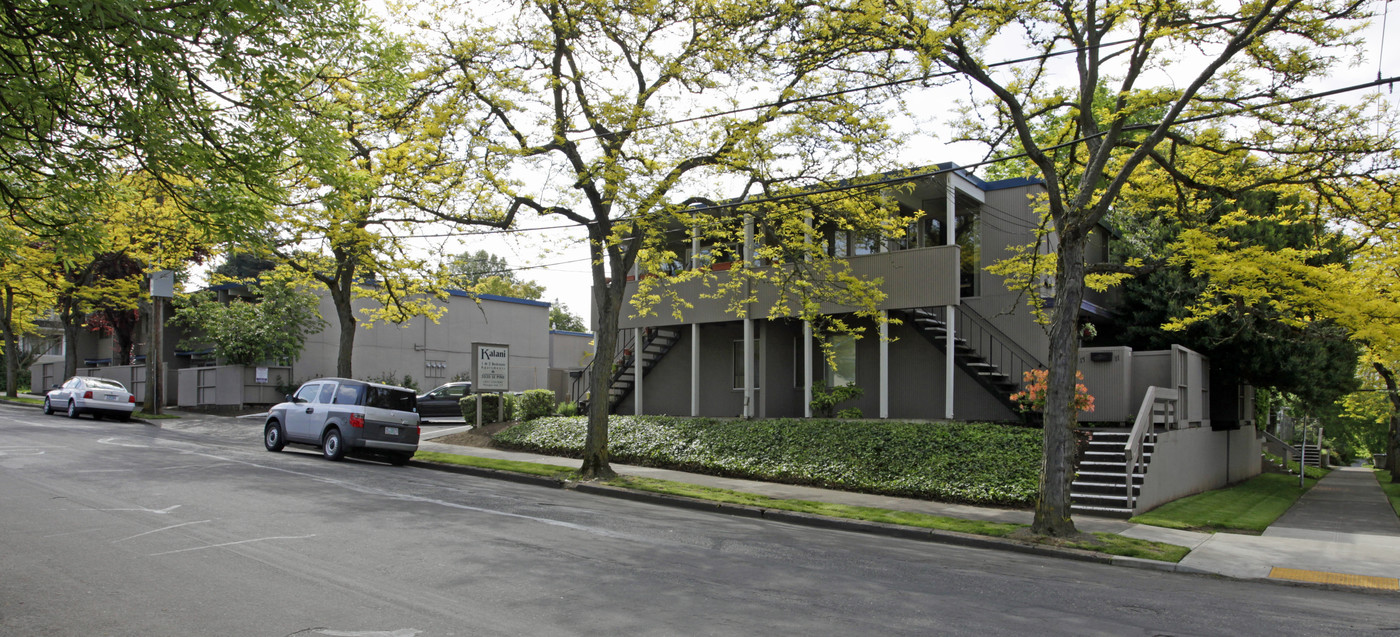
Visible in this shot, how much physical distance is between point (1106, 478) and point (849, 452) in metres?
4.77

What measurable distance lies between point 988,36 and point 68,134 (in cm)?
1106

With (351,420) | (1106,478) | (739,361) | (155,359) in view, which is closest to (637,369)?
(739,361)

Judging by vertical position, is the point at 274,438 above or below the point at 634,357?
below

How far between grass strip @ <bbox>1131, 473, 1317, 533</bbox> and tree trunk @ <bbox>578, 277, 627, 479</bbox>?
9.37 m

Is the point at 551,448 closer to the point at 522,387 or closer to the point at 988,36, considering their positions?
the point at 988,36

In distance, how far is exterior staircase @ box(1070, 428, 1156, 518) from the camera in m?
14.5

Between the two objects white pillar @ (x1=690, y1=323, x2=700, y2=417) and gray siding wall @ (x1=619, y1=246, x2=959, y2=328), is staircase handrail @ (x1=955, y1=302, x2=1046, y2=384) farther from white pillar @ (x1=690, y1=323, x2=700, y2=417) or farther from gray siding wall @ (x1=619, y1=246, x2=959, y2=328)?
white pillar @ (x1=690, y1=323, x2=700, y2=417)

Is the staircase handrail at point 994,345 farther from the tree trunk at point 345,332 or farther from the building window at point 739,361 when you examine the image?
the tree trunk at point 345,332

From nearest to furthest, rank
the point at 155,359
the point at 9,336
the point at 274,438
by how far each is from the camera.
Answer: the point at 274,438 < the point at 155,359 < the point at 9,336

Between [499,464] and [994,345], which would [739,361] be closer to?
[994,345]

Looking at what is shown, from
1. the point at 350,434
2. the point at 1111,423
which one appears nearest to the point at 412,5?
the point at 350,434

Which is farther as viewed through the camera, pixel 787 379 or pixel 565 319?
pixel 565 319

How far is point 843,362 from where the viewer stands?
23.0 m

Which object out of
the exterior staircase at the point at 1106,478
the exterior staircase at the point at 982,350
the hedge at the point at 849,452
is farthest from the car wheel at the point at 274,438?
the exterior staircase at the point at 1106,478
